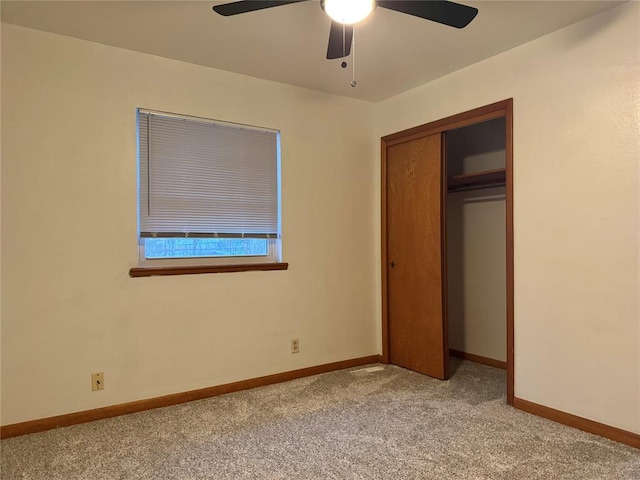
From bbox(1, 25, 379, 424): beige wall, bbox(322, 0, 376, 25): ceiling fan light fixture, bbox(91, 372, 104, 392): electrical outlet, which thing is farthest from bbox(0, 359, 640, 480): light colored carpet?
bbox(322, 0, 376, 25): ceiling fan light fixture

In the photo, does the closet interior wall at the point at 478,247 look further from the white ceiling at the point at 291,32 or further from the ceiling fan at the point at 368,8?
the ceiling fan at the point at 368,8

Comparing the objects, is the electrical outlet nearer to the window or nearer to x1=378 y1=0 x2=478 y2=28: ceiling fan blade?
the window

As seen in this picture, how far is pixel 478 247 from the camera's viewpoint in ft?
13.0

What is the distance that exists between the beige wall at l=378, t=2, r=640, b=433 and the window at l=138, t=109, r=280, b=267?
176 cm

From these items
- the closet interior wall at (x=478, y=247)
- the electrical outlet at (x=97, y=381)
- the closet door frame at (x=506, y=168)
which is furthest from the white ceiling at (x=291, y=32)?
the electrical outlet at (x=97, y=381)

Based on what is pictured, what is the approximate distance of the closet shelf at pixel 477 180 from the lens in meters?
3.37

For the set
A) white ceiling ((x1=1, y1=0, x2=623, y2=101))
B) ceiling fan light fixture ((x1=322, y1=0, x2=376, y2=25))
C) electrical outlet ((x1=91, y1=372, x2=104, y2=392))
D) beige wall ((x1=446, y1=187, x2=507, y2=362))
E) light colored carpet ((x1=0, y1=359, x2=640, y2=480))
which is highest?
white ceiling ((x1=1, y1=0, x2=623, y2=101))

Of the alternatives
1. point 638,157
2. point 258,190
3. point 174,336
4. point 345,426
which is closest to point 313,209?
point 258,190

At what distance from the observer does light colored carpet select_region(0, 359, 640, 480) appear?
6.73 feet

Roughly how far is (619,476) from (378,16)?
8.44 ft

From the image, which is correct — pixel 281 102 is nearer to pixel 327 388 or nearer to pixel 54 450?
pixel 327 388

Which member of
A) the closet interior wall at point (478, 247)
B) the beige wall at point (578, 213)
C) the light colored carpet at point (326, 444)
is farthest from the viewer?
the closet interior wall at point (478, 247)

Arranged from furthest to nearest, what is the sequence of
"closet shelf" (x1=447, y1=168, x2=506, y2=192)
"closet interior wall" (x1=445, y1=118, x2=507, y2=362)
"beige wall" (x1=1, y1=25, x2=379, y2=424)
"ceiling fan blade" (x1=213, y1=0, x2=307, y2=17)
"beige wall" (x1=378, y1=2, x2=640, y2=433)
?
"closet interior wall" (x1=445, y1=118, x2=507, y2=362) < "closet shelf" (x1=447, y1=168, x2=506, y2=192) < "beige wall" (x1=1, y1=25, x2=379, y2=424) < "beige wall" (x1=378, y1=2, x2=640, y2=433) < "ceiling fan blade" (x1=213, y1=0, x2=307, y2=17)

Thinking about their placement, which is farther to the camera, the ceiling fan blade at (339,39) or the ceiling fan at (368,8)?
the ceiling fan blade at (339,39)
